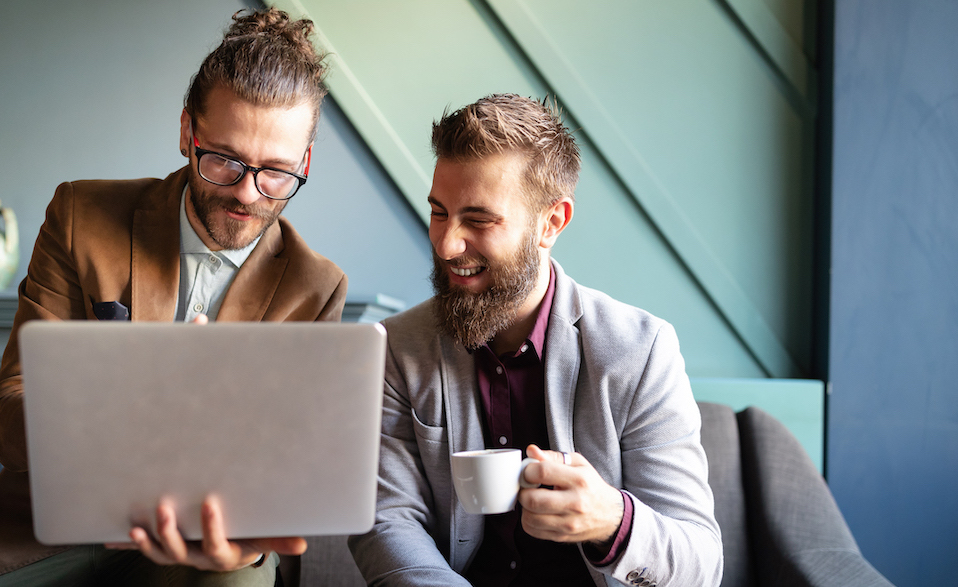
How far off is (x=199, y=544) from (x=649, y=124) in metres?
1.75

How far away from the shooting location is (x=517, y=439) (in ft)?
4.34

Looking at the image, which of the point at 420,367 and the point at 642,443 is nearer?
the point at 642,443

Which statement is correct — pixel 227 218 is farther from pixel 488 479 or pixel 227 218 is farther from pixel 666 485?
pixel 666 485

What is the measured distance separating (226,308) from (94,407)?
70cm

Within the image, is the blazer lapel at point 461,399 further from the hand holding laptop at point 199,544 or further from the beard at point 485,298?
the hand holding laptop at point 199,544

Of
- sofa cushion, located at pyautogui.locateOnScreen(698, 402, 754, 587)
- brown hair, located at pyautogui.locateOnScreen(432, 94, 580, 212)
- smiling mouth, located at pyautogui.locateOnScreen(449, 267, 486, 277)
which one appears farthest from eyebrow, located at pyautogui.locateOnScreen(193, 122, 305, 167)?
sofa cushion, located at pyautogui.locateOnScreen(698, 402, 754, 587)

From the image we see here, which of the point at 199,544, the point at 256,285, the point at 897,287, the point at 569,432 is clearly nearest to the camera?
the point at 199,544

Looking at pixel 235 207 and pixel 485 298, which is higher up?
pixel 235 207

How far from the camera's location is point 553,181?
1.39 metres

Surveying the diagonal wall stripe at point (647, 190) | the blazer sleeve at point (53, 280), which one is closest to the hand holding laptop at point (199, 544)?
the blazer sleeve at point (53, 280)

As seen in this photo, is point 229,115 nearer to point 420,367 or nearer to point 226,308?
point 226,308

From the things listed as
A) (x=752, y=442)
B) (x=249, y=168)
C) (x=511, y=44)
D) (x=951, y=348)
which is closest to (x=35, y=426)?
(x=249, y=168)

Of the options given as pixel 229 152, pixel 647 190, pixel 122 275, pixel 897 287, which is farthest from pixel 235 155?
pixel 897 287

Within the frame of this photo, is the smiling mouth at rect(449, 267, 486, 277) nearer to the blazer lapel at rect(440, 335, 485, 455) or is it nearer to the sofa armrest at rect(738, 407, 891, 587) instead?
the blazer lapel at rect(440, 335, 485, 455)
